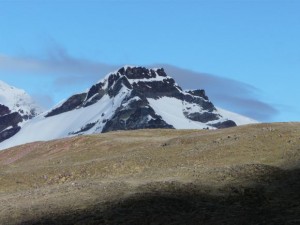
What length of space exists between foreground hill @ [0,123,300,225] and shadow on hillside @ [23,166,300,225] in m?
0.06

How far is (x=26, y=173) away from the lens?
6238 cm

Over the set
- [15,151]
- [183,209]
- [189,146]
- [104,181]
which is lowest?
[183,209]

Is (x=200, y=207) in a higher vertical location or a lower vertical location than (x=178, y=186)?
lower

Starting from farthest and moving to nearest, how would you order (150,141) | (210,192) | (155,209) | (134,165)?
(150,141) → (134,165) → (210,192) → (155,209)

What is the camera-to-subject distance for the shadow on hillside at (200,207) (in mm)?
35625

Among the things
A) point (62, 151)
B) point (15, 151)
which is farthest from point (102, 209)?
point (15, 151)

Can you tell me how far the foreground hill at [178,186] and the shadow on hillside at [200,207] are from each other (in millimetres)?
61

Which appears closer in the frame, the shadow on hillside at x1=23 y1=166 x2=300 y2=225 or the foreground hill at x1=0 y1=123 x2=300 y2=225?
the shadow on hillside at x1=23 y1=166 x2=300 y2=225

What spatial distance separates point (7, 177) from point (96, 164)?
9.46m

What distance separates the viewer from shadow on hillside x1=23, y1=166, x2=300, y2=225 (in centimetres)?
3562

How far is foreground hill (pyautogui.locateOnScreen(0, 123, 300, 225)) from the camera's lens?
36938 millimetres

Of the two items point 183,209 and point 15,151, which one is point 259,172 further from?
point 15,151

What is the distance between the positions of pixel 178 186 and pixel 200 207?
15.2 ft

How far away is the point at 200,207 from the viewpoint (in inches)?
1497
